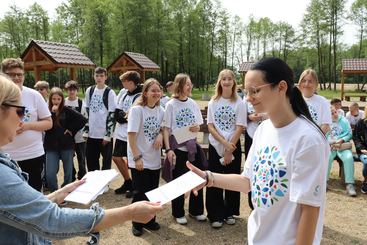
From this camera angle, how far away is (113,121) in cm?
617

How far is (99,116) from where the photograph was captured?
Result: 20.5 feet

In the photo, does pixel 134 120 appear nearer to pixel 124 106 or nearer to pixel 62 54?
pixel 124 106

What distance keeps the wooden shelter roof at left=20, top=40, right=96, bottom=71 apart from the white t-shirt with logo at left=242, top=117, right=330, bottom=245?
36.4ft

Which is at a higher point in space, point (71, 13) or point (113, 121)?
point (71, 13)

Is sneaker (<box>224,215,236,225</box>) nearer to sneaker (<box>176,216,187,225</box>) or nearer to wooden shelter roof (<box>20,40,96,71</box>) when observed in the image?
sneaker (<box>176,216,187,225</box>)

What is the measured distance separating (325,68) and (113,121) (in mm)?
54411

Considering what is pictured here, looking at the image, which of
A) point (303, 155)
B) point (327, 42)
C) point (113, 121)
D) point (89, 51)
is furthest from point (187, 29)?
point (303, 155)

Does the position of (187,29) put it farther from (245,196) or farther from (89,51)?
(245,196)

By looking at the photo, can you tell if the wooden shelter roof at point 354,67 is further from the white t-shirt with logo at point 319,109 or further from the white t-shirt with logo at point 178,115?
the white t-shirt with logo at point 178,115

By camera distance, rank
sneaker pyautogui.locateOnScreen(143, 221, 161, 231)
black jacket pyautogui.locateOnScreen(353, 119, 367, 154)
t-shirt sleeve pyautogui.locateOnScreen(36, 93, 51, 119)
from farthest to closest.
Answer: black jacket pyautogui.locateOnScreen(353, 119, 367, 154), sneaker pyautogui.locateOnScreen(143, 221, 161, 231), t-shirt sleeve pyautogui.locateOnScreen(36, 93, 51, 119)

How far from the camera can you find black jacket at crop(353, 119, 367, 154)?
6.57 meters

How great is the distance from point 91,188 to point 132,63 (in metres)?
18.2

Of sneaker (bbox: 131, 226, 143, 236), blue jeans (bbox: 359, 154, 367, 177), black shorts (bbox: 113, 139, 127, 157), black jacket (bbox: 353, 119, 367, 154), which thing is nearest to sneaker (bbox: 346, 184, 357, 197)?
blue jeans (bbox: 359, 154, 367, 177)

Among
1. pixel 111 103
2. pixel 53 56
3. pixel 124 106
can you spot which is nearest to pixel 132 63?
pixel 53 56
